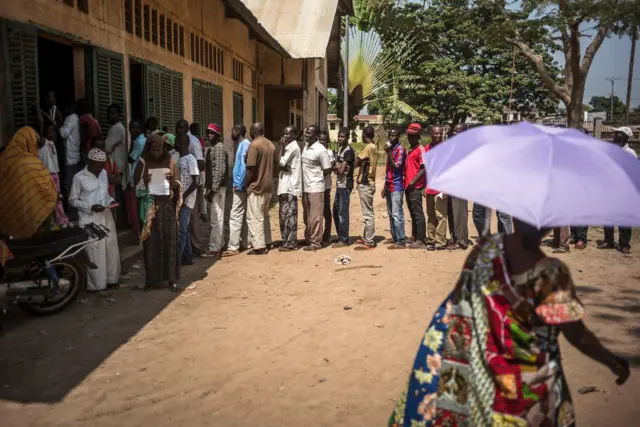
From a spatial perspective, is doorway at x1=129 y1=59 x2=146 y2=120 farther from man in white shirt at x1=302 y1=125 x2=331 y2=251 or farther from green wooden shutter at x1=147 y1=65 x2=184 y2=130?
man in white shirt at x1=302 y1=125 x2=331 y2=251

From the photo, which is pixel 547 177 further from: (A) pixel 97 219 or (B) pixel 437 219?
(B) pixel 437 219

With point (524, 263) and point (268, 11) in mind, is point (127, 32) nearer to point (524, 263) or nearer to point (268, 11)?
point (524, 263)

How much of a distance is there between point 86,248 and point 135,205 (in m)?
2.01

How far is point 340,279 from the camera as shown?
296 inches

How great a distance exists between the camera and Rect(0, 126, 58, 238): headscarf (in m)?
5.64

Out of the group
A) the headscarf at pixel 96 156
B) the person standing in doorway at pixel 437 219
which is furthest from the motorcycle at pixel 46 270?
the person standing in doorway at pixel 437 219

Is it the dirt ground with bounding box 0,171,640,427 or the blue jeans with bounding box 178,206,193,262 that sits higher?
the blue jeans with bounding box 178,206,193,262

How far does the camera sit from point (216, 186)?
8.66m

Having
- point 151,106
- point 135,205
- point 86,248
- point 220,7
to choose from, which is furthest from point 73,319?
point 220,7

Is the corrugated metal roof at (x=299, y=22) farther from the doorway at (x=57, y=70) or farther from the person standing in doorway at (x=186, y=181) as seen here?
the person standing in doorway at (x=186, y=181)

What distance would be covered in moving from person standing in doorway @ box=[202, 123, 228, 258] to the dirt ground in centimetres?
103

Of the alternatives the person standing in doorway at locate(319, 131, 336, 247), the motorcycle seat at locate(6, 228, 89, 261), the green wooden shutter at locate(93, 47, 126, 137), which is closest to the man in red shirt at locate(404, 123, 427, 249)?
the person standing in doorway at locate(319, 131, 336, 247)

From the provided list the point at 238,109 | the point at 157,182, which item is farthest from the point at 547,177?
the point at 238,109

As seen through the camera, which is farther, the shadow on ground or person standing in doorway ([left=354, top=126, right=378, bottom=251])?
→ person standing in doorway ([left=354, top=126, right=378, bottom=251])
